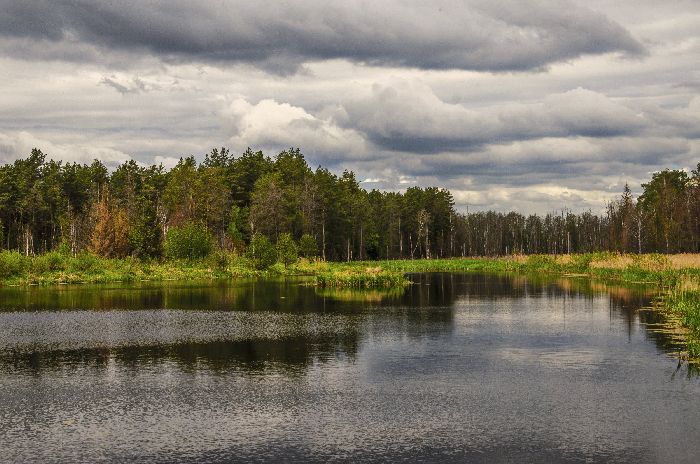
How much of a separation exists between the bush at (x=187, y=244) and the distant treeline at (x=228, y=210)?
4.12 ft

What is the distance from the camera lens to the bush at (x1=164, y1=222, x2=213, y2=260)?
9250 cm

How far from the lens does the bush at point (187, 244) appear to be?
92.5 m

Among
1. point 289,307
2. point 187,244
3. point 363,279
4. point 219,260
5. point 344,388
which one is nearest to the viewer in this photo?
point 344,388

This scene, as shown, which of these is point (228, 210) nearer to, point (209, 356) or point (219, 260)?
point (219, 260)

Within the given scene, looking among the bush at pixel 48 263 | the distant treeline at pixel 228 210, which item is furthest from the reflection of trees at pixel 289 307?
the distant treeline at pixel 228 210

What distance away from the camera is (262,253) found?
309 feet

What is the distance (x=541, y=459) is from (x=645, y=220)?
13931cm

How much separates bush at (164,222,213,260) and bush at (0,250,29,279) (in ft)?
63.6

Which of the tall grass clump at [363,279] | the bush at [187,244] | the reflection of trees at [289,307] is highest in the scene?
the bush at [187,244]

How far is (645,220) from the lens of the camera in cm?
14250

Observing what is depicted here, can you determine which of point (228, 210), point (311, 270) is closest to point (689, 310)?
point (311, 270)

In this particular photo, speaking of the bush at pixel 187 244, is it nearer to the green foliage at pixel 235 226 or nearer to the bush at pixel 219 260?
the bush at pixel 219 260

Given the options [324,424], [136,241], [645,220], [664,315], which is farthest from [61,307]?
[645,220]

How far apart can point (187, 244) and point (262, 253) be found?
1001 centimetres
